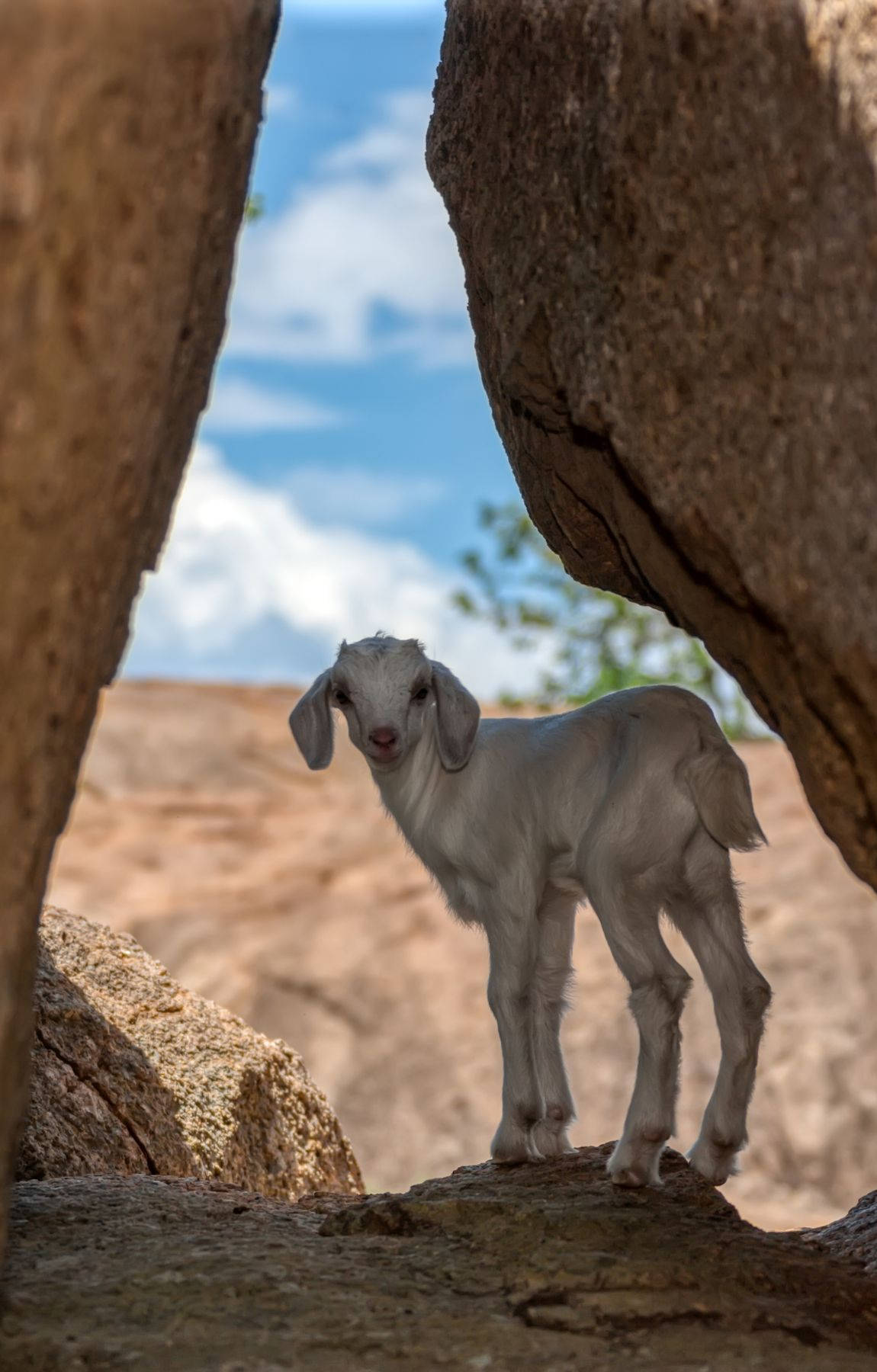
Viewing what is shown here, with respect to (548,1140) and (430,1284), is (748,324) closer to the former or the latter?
(430,1284)

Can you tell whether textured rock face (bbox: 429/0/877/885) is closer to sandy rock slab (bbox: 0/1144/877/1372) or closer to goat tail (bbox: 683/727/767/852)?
goat tail (bbox: 683/727/767/852)

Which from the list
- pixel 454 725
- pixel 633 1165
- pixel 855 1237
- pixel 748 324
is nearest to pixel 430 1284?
pixel 633 1165

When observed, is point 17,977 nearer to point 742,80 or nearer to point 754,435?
point 754,435

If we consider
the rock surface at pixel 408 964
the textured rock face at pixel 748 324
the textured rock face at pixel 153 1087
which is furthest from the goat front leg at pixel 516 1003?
the rock surface at pixel 408 964

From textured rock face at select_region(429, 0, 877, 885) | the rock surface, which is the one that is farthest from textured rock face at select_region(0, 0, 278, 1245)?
the rock surface

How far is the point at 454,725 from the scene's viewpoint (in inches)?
214

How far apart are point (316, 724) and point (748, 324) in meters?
2.36

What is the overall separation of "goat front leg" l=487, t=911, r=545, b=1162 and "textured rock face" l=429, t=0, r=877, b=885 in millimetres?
1477

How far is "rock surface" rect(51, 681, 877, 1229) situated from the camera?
44.0 feet

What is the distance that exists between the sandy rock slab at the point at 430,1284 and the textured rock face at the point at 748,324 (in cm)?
137

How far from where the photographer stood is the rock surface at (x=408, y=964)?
13398 mm

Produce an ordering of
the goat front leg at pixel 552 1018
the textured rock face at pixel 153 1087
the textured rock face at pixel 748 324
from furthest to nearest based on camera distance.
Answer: the textured rock face at pixel 153 1087 < the goat front leg at pixel 552 1018 < the textured rock face at pixel 748 324

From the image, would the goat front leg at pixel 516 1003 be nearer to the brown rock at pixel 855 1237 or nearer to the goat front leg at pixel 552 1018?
the goat front leg at pixel 552 1018

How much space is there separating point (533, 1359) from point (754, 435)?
2.46m
